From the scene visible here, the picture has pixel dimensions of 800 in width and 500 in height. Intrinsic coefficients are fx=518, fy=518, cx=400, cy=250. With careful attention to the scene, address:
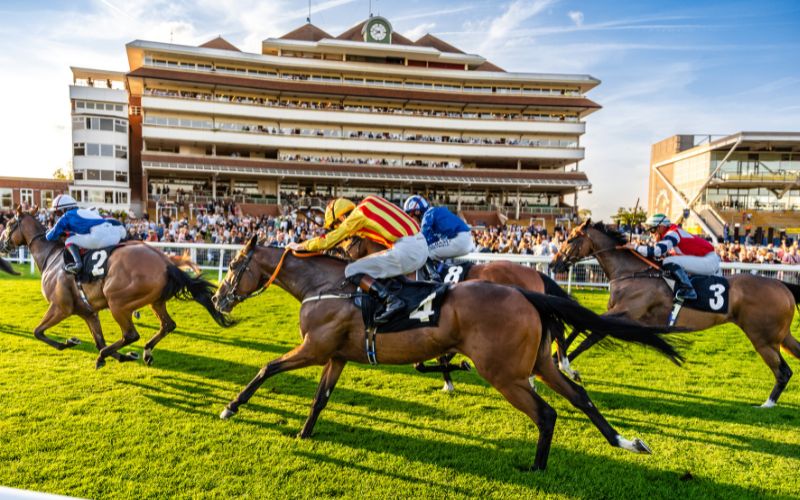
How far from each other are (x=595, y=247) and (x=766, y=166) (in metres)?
42.2

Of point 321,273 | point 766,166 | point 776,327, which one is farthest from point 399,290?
point 766,166

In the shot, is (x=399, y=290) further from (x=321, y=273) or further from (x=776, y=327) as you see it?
(x=776, y=327)

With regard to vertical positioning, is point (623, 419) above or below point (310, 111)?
below

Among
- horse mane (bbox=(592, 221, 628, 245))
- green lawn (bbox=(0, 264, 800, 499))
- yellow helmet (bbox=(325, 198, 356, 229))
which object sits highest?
yellow helmet (bbox=(325, 198, 356, 229))

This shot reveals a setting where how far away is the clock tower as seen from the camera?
140ft

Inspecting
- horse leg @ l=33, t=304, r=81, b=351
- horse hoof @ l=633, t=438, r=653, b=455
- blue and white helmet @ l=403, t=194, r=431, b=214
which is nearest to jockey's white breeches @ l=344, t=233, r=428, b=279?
blue and white helmet @ l=403, t=194, r=431, b=214

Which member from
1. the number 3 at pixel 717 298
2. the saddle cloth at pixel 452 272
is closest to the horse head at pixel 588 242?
the number 3 at pixel 717 298

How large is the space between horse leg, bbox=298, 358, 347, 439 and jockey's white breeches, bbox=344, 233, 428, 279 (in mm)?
727

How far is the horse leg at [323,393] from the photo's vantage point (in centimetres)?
390

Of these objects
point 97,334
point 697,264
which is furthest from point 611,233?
point 97,334

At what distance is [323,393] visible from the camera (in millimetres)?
3986

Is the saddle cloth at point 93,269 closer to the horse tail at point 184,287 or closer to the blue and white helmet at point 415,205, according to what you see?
the horse tail at point 184,287

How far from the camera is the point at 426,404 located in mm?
4695

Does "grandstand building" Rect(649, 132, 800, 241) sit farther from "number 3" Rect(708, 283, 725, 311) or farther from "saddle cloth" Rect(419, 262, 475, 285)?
"saddle cloth" Rect(419, 262, 475, 285)
